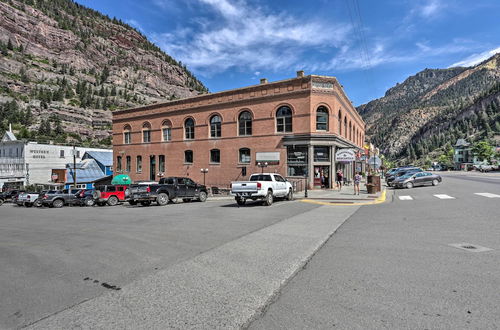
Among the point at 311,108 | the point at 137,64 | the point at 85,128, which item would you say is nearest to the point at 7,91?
the point at 85,128

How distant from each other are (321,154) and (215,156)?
12.8 m

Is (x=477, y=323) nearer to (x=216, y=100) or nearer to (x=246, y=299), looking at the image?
(x=246, y=299)

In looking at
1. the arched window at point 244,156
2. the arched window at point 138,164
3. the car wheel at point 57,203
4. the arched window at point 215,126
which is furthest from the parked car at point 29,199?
the arched window at point 244,156

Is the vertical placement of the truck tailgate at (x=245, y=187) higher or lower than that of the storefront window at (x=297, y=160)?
lower

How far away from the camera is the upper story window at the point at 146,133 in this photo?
37.5 metres

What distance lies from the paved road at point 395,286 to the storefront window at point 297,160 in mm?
18545

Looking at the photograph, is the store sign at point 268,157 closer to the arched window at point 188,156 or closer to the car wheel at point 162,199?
the arched window at point 188,156

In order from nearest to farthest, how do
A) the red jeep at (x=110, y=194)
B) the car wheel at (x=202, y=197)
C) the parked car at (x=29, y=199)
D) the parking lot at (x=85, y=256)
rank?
1. the parking lot at (x=85, y=256)
2. the car wheel at (x=202, y=197)
3. the red jeep at (x=110, y=194)
4. the parked car at (x=29, y=199)

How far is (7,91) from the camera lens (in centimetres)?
11806

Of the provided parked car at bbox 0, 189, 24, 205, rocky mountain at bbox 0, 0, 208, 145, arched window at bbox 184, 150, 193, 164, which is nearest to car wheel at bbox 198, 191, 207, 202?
arched window at bbox 184, 150, 193, 164

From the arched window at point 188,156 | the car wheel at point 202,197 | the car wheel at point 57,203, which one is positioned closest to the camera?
the car wheel at point 202,197

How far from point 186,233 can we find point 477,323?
7.03m

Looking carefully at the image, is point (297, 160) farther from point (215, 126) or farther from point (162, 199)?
point (162, 199)

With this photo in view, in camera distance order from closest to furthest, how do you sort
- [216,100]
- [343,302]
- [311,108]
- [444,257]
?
[343,302]
[444,257]
[311,108]
[216,100]
